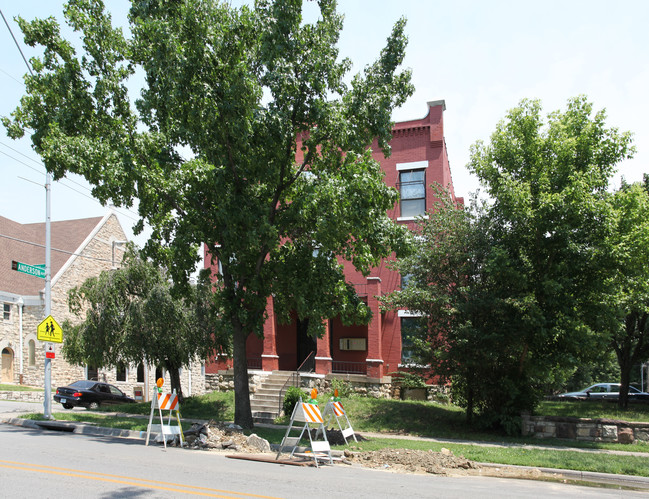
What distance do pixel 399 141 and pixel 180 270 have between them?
1327 cm

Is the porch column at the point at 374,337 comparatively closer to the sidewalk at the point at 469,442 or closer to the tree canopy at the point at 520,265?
the tree canopy at the point at 520,265

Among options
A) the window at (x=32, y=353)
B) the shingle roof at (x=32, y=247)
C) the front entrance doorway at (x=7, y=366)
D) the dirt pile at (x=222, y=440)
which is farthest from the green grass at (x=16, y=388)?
the dirt pile at (x=222, y=440)

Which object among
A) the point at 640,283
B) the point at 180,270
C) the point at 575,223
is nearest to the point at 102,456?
the point at 180,270

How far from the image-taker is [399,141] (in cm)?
2389

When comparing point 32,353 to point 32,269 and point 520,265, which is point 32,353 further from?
point 520,265

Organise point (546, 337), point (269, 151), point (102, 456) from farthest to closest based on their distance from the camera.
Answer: point (546, 337), point (269, 151), point (102, 456)

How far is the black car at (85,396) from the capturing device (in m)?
23.4

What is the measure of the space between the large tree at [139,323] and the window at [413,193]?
942cm

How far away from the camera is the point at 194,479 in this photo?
26.5ft

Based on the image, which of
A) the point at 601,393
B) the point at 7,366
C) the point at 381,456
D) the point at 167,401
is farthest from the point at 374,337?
the point at 7,366

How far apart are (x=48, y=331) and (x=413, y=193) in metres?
15.3

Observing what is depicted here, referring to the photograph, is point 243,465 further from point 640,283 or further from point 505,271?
point 640,283

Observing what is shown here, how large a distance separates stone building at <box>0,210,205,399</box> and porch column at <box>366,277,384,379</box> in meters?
14.8

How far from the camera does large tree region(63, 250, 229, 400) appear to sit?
59.9 feet
